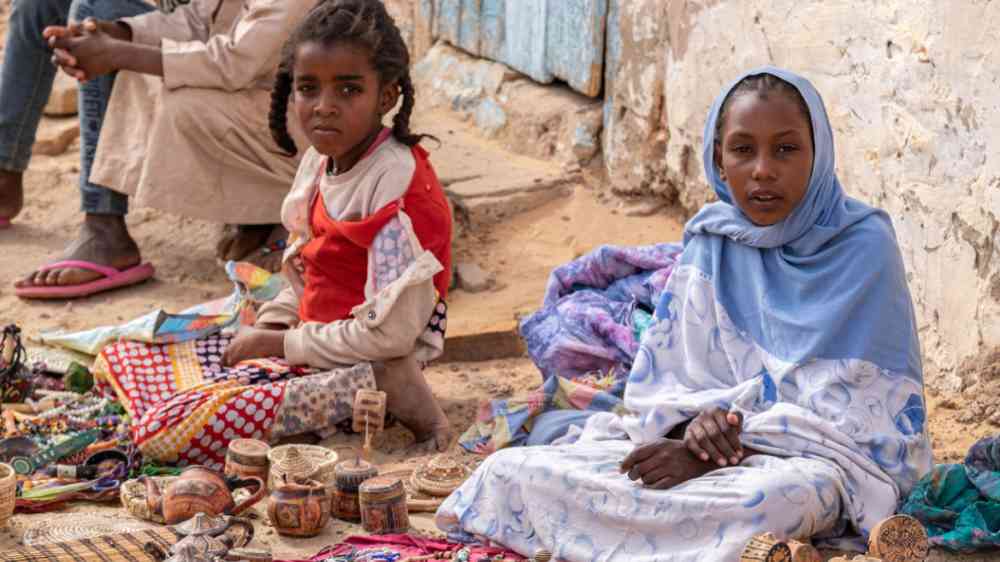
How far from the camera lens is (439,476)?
400 centimetres

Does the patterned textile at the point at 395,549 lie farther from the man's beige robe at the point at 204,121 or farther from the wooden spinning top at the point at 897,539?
the man's beige robe at the point at 204,121

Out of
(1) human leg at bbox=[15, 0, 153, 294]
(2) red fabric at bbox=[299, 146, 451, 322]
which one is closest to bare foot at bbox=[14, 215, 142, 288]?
(1) human leg at bbox=[15, 0, 153, 294]

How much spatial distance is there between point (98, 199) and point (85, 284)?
1.22 feet

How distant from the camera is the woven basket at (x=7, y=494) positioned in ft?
12.1

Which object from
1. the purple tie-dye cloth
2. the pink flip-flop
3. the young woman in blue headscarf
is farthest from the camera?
the pink flip-flop

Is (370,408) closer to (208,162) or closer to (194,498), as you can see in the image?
(194,498)

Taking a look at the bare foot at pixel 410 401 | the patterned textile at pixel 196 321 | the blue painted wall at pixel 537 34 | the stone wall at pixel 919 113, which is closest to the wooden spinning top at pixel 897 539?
the stone wall at pixel 919 113

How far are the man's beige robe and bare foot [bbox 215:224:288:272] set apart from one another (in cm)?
11

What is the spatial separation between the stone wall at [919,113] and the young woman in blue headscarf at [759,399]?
165mm

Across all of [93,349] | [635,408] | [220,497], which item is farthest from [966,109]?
[93,349]

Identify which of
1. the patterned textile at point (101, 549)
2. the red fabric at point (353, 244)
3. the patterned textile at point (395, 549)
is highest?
the red fabric at point (353, 244)

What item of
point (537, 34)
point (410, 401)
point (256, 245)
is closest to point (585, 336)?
point (410, 401)

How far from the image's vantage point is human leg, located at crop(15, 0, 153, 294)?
236 inches

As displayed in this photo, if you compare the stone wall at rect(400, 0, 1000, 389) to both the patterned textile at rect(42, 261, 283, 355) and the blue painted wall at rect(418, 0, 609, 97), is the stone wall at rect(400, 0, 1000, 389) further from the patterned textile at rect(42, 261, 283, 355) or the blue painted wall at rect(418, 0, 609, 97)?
the patterned textile at rect(42, 261, 283, 355)
